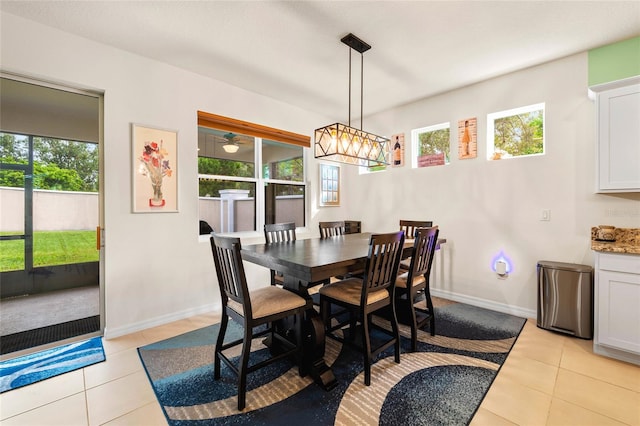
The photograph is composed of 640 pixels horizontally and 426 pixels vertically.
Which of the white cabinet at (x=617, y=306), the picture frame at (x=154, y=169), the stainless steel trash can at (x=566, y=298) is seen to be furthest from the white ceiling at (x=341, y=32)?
the stainless steel trash can at (x=566, y=298)

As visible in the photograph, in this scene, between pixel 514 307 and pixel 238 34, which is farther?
pixel 514 307

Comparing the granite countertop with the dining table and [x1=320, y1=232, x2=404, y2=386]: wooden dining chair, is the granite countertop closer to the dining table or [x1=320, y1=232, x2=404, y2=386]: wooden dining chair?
[x1=320, y1=232, x2=404, y2=386]: wooden dining chair

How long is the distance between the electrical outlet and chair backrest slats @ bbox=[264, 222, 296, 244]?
2675mm

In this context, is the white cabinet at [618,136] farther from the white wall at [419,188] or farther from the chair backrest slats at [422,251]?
the chair backrest slats at [422,251]

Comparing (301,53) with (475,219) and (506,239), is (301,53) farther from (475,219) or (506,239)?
(506,239)

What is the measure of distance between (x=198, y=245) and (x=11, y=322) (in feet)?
6.22

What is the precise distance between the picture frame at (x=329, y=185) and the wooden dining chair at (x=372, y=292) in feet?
7.98

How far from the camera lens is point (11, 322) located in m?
2.78

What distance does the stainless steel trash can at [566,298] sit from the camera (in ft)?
8.21

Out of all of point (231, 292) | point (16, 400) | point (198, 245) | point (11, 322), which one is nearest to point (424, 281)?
point (231, 292)

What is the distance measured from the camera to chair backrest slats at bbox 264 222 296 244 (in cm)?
300

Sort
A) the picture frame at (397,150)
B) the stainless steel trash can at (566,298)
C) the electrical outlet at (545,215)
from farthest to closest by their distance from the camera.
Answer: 1. the picture frame at (397,150)
2. the electrical outlet at (545,215)
3. the stainless steel trash can at (566,298)

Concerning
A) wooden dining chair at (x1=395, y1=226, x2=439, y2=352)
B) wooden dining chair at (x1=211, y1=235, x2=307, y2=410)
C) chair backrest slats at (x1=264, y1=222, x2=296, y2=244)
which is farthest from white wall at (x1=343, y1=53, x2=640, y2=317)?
wooden dining chair at (x1=211, y1=235, x2=307, y2=410)

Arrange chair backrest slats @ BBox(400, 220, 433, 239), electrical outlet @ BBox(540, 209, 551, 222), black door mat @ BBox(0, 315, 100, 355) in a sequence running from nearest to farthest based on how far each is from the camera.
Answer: black door mat @ BBox(0, 315, 100, 355) < electrical outlet @ BBox(540, 209, 551, 222) < chair backrest slats @ BBox(400, 220, 433, 239)
